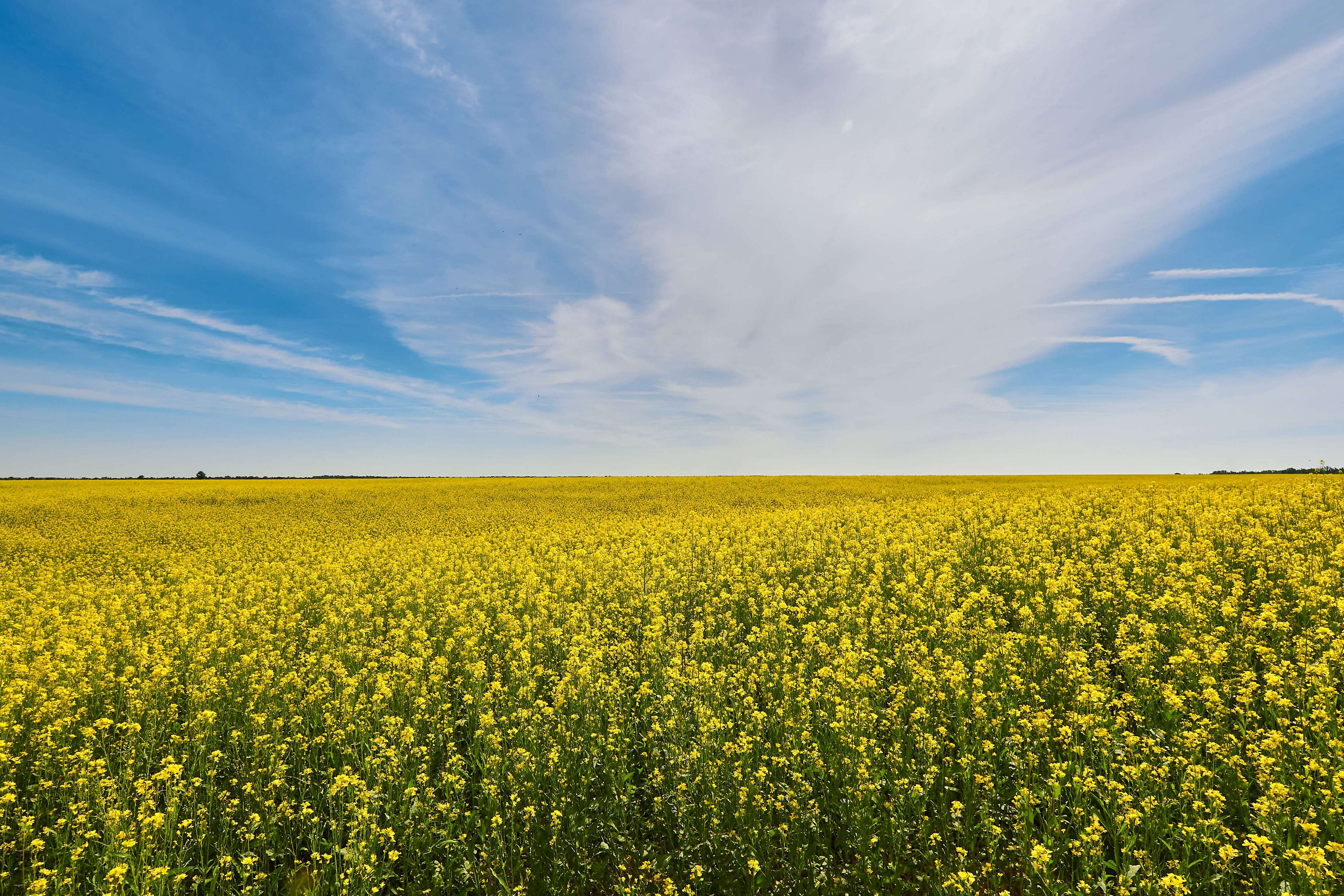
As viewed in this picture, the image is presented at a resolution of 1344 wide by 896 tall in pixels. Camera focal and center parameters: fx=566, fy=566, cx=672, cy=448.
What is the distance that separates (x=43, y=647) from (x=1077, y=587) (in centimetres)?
1563

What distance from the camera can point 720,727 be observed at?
518cm

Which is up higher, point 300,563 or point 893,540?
point 893,540

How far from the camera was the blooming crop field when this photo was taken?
437 cm

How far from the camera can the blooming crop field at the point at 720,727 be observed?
437cm

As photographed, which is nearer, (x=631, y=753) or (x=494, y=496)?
(x=631, y=753)

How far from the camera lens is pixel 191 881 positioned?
186 inches

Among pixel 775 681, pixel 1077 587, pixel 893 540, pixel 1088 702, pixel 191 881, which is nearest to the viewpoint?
pixel 191 881

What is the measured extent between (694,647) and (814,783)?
8.64 feet

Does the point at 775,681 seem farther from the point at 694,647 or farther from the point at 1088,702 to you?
the point at 1088,702

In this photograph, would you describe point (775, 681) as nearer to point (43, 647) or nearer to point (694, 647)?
point (694, 647)

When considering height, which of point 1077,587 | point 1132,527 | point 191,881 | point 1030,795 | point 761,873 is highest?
point 1132,527

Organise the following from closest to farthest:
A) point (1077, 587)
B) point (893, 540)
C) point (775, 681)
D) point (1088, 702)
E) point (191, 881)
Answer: point (191, 881), point (1088, 702), point (775, 681), point (1077, 587), point (893, 540)

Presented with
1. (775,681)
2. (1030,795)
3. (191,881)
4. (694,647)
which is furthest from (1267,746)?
(191,881)

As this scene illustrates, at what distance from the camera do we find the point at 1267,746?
4.43m
